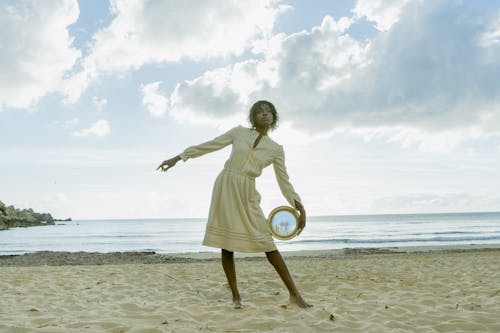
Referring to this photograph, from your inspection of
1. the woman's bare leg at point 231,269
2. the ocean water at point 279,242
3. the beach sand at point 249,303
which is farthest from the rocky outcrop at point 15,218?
the woman's bare leg at point 231,269

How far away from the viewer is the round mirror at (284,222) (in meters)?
4.26

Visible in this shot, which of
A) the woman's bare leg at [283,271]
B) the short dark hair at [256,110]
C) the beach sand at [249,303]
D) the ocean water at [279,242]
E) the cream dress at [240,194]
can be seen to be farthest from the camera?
the ocean water at [279,242]

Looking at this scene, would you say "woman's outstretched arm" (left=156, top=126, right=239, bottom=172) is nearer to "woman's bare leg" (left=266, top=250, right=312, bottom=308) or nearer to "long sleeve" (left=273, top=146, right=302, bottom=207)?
"long sleeve" (left=273, top=146, right=302, bottom=207)

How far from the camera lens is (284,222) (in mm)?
4301

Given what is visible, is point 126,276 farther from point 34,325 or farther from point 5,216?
point 5,216

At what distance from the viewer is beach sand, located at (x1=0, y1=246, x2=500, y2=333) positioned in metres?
3.52

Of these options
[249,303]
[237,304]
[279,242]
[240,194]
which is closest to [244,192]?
[240,194]

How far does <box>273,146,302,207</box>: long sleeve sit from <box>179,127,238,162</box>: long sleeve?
0.48 m

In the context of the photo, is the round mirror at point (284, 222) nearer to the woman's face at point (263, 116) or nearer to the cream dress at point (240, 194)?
the cream dress at point (240, 194)

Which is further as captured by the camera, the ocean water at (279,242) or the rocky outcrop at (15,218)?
the rocky outcrop at (15,218)

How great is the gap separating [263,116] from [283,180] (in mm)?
638

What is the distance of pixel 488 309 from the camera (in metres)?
4.09

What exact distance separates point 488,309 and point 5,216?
6591 centimetres

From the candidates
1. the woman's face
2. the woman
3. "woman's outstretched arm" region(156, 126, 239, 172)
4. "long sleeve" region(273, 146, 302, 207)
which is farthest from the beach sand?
the woman's face
